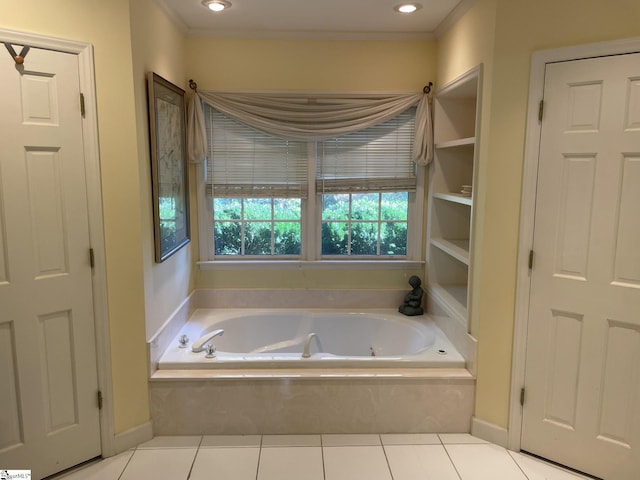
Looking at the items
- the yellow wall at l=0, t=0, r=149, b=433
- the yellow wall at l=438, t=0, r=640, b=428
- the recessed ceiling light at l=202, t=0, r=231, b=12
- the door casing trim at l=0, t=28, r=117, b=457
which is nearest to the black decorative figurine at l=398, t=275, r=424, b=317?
the yellow wall at l=438, t=0, r=640, b=428

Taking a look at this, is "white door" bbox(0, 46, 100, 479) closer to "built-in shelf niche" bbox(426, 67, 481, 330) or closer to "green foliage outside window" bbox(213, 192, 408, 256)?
"green foliage outside window" bbox(213, 192, 408, 256)

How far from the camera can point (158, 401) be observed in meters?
2.54

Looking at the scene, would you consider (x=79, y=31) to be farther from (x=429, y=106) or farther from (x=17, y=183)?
(x=429, y=106)

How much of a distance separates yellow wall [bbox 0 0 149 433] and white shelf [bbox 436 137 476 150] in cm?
186

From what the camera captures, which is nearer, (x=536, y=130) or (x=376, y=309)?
(x=536, y=130)

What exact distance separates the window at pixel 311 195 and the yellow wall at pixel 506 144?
1076 mm

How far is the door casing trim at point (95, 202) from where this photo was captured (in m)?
2.03

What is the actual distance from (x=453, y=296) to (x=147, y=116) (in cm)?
227

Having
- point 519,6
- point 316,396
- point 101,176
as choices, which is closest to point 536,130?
point 519,6

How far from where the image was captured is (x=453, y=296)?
10.3 ft

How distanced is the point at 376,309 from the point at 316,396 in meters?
1.16

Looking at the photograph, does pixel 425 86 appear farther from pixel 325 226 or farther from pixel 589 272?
pixel 589 272

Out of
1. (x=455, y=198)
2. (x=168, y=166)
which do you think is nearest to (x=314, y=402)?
(x=455, y=198)

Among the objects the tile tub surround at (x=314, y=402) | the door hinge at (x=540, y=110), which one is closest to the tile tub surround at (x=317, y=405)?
the tile tub surround at (x=314, y=402)
